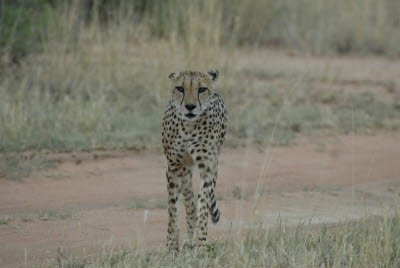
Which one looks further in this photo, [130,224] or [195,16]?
[195,16]

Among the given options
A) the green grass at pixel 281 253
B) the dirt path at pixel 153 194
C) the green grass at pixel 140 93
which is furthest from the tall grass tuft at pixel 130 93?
the green grass at pixel 281 253

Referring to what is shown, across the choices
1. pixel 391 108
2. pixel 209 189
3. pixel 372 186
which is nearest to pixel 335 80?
pixel 391 108

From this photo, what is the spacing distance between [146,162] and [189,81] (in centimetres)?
263

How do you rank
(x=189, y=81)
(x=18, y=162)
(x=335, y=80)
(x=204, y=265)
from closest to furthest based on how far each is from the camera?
(x=204, y=265), (x=189, y=81), (x=18, y=162), (x=335, y=80)

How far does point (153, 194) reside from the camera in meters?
6.63

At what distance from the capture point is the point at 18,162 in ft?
22.5

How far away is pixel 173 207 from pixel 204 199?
0.80 ft

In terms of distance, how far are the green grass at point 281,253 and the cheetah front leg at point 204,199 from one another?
4.9 inches

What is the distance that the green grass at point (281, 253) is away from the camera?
4366 mm

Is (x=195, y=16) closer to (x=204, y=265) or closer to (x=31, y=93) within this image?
(x=31, y=93)

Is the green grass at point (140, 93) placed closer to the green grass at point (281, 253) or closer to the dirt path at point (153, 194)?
the dirt path at point (153, 194)

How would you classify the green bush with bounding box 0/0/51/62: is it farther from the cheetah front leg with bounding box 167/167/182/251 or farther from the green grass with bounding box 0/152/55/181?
the cheetah front leg with bounding box 167/167/182/251

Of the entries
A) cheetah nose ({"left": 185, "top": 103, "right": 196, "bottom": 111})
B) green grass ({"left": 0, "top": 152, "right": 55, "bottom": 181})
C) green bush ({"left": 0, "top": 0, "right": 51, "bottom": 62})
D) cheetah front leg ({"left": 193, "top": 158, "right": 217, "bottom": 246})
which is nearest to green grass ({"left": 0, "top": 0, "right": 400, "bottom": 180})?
green grass ({"left": 0, "top": 152, "right": 55, "bottom": 181})

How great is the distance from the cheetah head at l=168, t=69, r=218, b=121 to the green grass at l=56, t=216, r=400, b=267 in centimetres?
85
